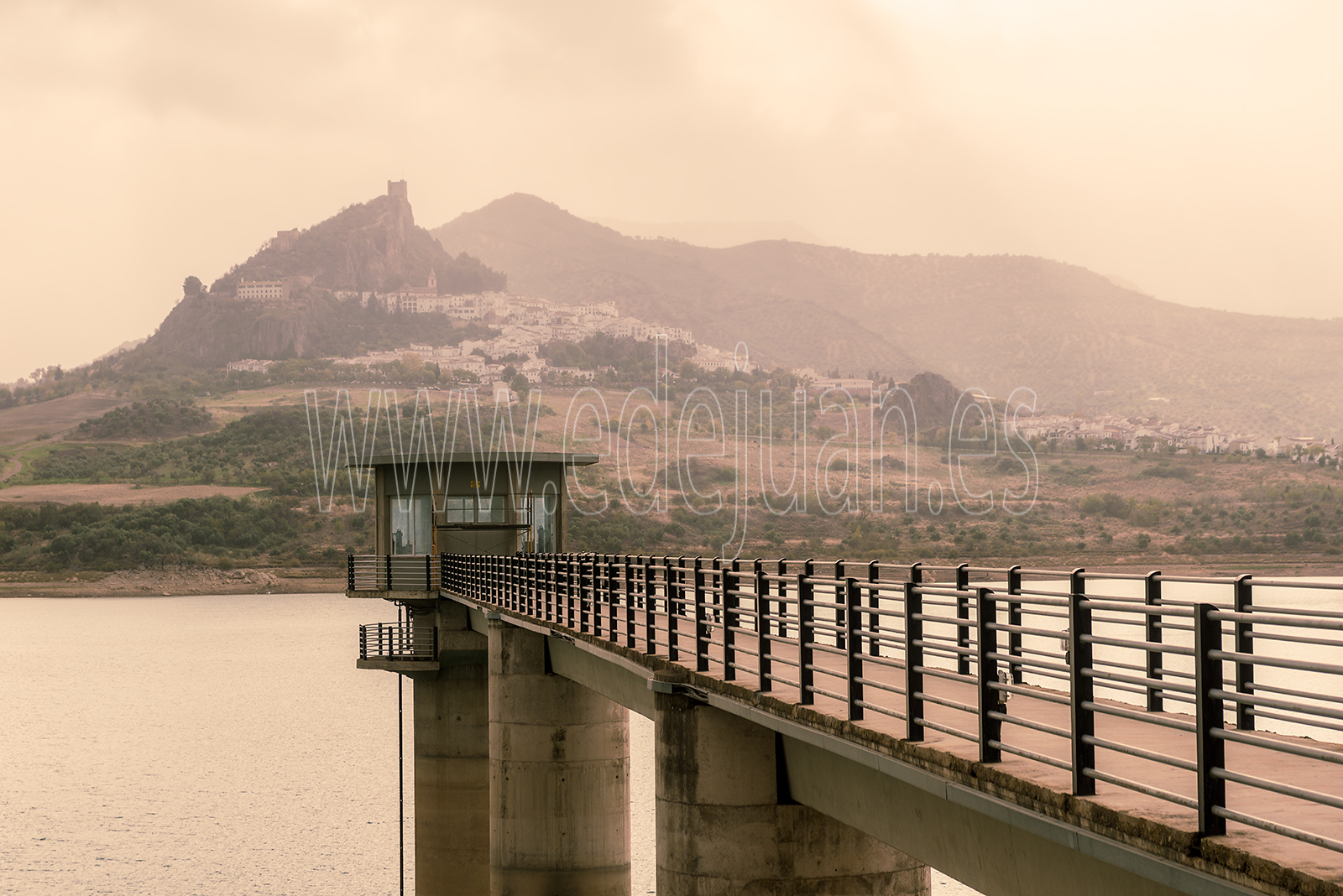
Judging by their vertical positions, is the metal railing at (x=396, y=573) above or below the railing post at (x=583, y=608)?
below

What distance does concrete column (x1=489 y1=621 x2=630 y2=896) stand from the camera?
81.4ft

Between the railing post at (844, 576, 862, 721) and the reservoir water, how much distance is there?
34861 mm

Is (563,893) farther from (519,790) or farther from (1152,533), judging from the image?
(1152,533)

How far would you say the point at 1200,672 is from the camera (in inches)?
233

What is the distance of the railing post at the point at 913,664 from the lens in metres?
9.12

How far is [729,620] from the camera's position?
14.0 m

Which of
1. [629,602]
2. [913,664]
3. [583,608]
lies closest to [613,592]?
[629,602]

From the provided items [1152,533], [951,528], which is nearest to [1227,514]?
[1152,533]

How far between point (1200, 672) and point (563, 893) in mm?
20606

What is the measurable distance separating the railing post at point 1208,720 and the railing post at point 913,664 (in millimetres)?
3104

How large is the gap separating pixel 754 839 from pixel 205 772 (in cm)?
5887

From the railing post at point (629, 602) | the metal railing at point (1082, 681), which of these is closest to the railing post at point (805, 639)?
the metal railing at point (1082, 681)

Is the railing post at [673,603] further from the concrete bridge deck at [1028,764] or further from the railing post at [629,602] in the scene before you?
the railing post at [629,602]

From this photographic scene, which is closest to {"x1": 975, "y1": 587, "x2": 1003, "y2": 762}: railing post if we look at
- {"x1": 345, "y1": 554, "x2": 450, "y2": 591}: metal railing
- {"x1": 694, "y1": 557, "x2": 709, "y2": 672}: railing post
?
{"x1": 694, "y1": 557, "x2": 709, "y2": 672}: railing post
